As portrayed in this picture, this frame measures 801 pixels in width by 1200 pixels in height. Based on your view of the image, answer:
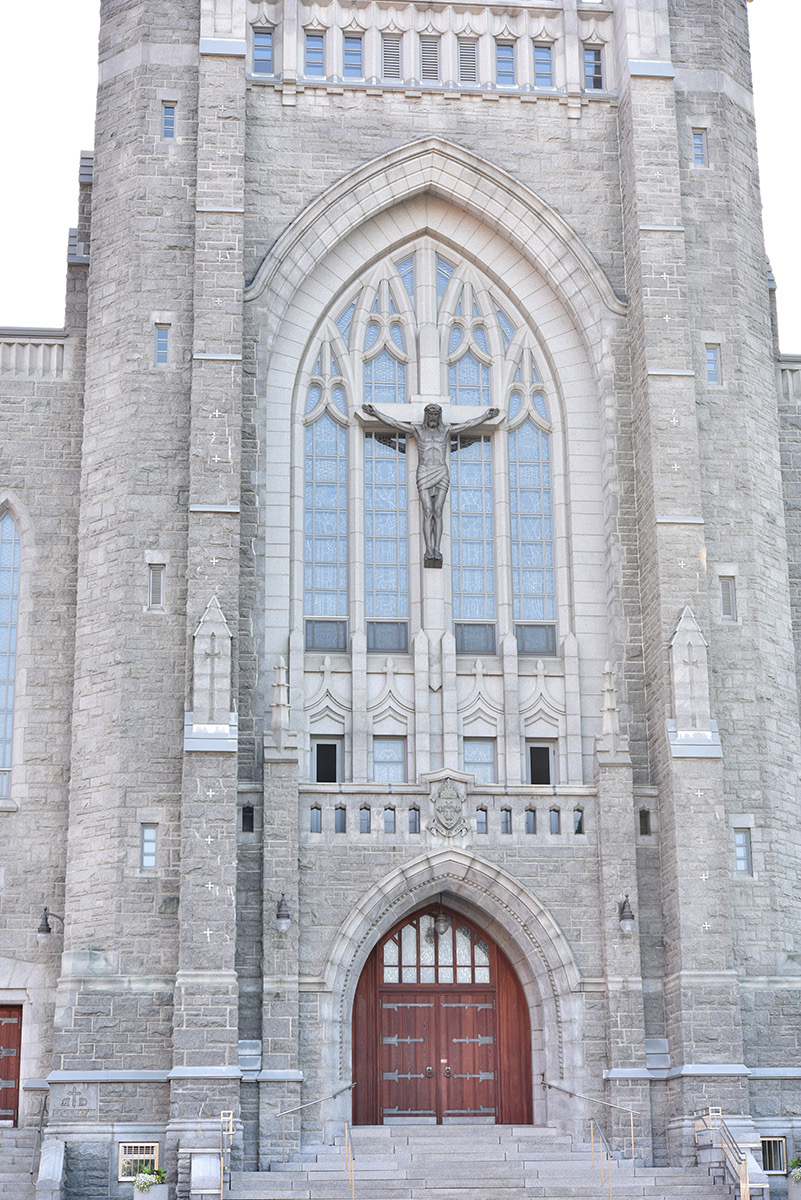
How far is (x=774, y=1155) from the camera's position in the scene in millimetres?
24375

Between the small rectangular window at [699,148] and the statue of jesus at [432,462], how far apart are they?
5.56 meters

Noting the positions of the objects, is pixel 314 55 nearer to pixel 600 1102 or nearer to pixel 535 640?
pixel 535 640

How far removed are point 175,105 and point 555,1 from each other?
21.9 ft

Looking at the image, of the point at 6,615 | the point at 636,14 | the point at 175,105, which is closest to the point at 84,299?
the point at 175,105

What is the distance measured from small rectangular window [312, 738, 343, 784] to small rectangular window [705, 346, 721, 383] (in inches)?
318

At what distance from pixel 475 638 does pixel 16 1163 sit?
9.98 meters

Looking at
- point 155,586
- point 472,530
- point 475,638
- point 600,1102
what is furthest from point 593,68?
point 600,1102

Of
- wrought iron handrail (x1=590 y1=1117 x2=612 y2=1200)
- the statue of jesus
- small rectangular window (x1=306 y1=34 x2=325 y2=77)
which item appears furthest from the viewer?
small rectangular window (x1=306 y1=34 x2=325 y2=77)

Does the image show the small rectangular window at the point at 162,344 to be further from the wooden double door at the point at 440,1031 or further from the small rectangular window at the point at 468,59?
the wooden double door at the point at 440,1031

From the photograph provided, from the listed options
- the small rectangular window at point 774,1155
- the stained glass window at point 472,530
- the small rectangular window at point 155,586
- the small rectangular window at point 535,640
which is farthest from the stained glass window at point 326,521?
the small rectangular window at point 774,1155

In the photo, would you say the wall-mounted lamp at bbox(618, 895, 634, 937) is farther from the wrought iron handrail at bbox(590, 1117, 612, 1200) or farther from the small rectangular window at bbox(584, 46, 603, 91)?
the small rectangular window at bbox(584, 46, 603, 91)

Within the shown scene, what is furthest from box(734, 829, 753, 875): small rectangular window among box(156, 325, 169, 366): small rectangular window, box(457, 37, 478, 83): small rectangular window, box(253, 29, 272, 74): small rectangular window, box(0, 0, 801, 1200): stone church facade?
box(253, 29, 272, 74): small rectangular window

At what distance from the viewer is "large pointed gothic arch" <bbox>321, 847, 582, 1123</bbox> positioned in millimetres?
24844

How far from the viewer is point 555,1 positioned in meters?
30.1
